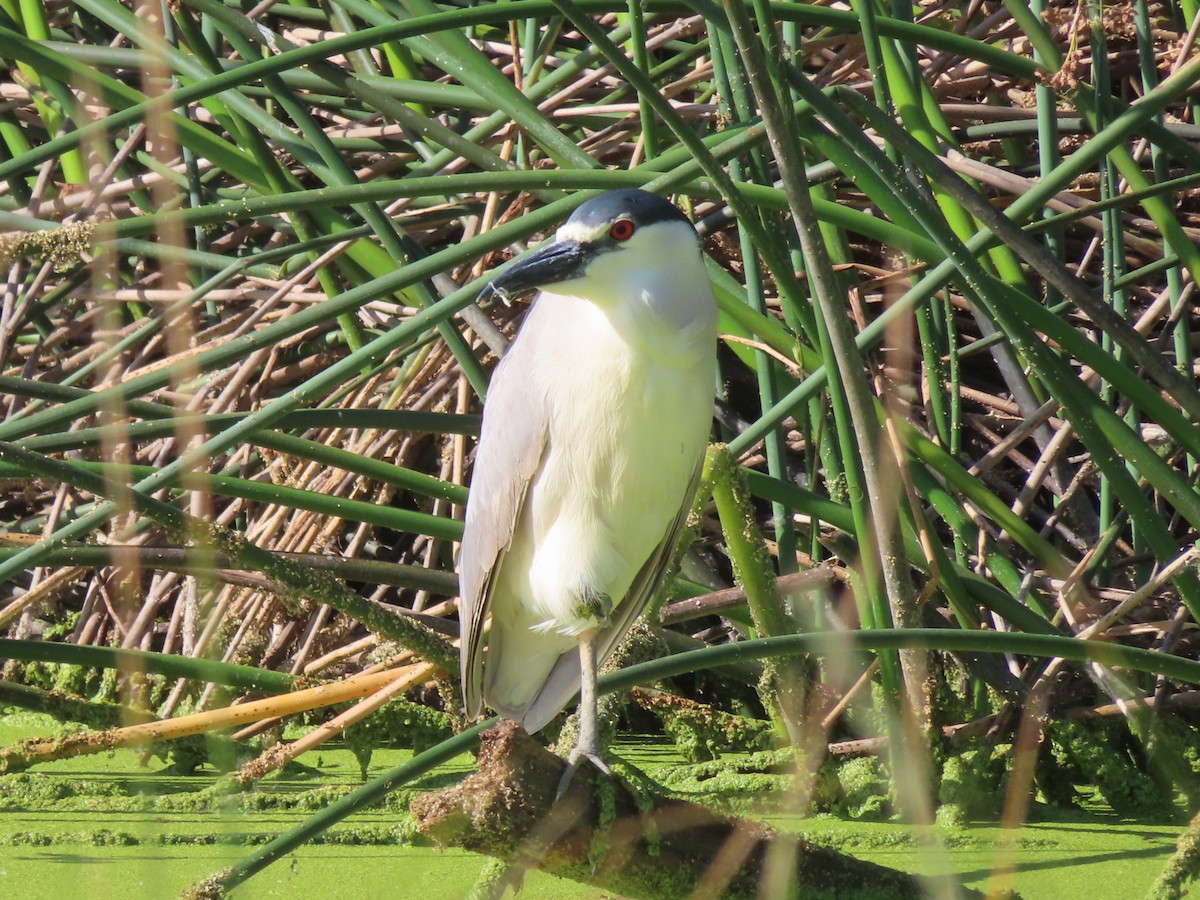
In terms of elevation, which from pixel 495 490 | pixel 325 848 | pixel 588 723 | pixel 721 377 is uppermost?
pixel 721 377

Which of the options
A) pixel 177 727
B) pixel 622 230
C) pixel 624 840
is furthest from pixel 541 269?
pixel 177 727

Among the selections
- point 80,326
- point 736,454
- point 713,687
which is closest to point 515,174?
point 736,454

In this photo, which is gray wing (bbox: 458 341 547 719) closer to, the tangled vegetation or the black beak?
the tangled vegetation

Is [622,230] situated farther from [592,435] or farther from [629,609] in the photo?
[629,609]

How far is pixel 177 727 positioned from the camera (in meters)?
2.17

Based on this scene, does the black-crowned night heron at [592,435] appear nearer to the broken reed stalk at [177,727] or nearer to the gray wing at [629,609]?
the gray wing at [629,609]

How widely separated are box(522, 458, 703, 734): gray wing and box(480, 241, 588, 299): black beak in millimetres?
495

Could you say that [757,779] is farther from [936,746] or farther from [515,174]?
[515,174]

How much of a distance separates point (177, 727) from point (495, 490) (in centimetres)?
70

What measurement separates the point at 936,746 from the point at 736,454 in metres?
0.78

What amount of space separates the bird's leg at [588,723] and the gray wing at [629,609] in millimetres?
57

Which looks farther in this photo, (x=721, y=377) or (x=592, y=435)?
(x=721, y=377)

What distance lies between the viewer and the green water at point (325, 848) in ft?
6.63

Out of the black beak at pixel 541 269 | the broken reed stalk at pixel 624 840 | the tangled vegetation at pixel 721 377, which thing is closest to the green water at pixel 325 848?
the tangled vegetation at pixel 721 377
